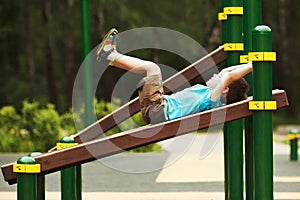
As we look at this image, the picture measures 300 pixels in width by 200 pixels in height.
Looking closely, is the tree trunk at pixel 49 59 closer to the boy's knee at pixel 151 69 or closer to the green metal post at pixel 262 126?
the boy's knee at pixel 151 69

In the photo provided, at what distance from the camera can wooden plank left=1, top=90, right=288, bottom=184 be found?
5.80m

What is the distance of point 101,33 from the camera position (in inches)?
1073

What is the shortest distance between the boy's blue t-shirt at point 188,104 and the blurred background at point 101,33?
19985mm

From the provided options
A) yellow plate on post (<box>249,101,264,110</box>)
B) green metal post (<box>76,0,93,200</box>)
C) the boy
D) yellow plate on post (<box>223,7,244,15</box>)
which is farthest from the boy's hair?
green metal post (<box>76,0,93,200</box>)

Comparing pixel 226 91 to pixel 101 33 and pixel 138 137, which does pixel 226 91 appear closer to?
pixel 138 137

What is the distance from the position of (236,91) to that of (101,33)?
2106 cm

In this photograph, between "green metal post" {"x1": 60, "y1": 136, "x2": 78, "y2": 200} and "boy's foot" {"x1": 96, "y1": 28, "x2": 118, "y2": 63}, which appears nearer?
"boy's foot" {"x1": 96, "y1": 28, "x2": 118, "y2": 63}

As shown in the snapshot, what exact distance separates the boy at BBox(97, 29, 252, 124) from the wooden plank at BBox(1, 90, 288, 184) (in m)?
0.47

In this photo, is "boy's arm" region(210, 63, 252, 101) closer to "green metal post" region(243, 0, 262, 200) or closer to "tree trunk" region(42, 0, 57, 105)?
"green metal post" region(243, 0, 262, 200)

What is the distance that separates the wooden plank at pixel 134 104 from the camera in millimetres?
7375

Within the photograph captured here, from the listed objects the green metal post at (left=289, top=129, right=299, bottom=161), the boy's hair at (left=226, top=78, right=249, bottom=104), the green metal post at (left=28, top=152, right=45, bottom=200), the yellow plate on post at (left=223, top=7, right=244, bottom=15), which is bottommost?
the green metal post at (left=289, top=129, right=299, bottom=161)

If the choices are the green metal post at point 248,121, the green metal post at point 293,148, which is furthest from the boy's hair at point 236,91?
the green metal post at point 293,148

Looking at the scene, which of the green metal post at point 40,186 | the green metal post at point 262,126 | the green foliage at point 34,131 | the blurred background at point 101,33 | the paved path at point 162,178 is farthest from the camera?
the blurred background at point 101,33

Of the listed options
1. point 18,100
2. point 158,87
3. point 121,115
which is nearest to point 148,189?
point 121,115
